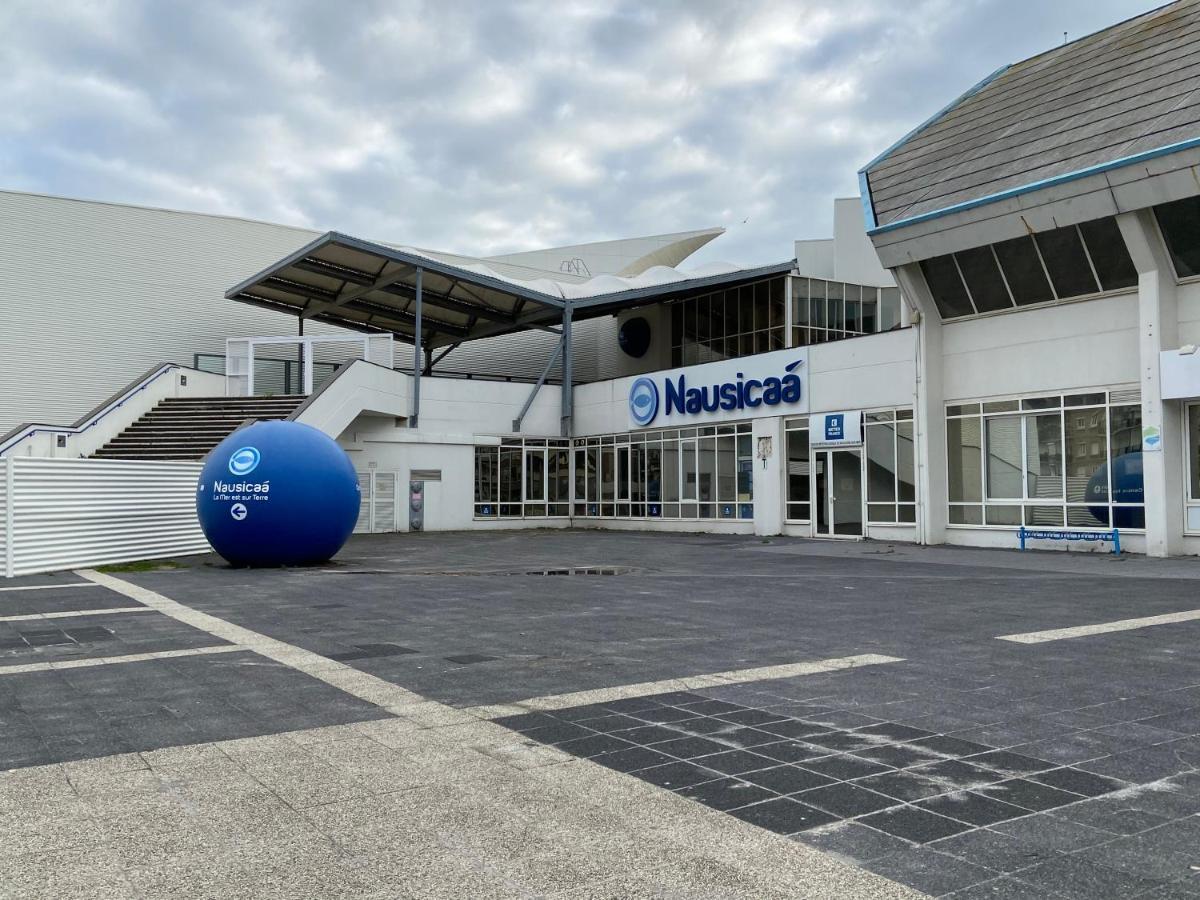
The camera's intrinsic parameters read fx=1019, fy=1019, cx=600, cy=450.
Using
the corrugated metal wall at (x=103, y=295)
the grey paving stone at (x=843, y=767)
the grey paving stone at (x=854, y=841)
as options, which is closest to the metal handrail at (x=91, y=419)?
the corrugated metal wall at (x=103, y=295)

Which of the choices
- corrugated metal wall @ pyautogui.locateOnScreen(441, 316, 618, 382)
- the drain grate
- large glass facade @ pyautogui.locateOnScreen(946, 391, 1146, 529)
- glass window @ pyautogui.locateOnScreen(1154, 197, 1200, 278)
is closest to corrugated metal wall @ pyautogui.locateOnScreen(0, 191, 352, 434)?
corrugated metal wall @ pyautogui.locateOnScreen(441, 316, 618, 382)

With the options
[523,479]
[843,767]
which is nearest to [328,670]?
[843,767]

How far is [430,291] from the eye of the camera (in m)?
34.0

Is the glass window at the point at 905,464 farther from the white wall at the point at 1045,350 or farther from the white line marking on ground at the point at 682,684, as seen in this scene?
the white line marking on ground at the point at 682,684

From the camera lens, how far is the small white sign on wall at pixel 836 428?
82.5 feet

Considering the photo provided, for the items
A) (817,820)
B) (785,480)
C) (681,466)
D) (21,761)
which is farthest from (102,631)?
(681,466)

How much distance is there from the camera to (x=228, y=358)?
32594 mm

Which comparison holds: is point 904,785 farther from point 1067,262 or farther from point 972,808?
point 1067,262

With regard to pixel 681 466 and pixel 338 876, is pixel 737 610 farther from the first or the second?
pixel 681 466

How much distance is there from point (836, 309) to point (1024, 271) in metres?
13.3

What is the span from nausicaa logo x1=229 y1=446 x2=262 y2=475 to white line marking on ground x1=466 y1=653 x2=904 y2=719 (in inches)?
434

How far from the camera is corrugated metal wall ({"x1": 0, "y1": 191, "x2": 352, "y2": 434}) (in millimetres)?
30641

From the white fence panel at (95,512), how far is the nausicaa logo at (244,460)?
270cm

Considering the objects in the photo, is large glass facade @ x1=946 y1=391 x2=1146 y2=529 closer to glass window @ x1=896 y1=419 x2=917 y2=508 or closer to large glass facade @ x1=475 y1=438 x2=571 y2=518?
glass window @ x1=896 y1=419 x2=917 y2=508
